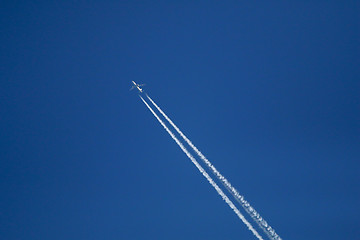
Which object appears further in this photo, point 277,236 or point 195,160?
point 195,160

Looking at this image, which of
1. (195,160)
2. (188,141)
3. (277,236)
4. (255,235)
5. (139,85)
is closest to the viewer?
(255,235)

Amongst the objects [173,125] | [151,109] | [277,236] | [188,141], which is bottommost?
[277,236]

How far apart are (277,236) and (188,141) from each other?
1221 cm

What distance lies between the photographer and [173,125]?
34594mm

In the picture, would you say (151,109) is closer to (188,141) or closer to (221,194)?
(188,141)

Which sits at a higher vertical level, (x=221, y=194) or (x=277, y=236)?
(x=221, y=194)

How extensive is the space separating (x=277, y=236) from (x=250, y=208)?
3927mm

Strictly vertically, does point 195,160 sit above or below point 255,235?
above

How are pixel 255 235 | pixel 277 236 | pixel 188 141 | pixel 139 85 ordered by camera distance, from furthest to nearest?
pixel 139 85, pixel 188 141, pixel 277 236, pixel 255 235

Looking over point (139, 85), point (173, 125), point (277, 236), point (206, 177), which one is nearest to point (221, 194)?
point (206, 177)

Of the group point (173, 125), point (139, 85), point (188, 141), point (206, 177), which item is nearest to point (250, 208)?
point (206, 177)

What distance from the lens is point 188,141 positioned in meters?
33.5

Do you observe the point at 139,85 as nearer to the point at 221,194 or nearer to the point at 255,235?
the point at 221,194

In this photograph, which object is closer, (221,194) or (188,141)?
(221,194)
